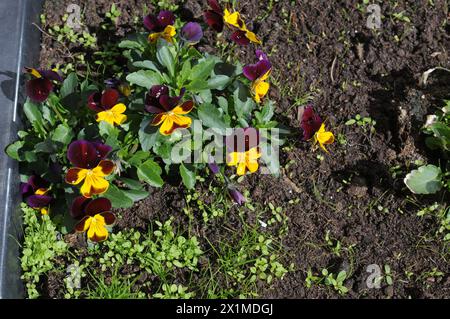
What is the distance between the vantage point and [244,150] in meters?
2.73

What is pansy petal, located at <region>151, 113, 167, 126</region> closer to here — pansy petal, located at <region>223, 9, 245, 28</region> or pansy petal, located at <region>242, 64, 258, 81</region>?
pansy petal, located at <region>242, 64, 258, 81</region>

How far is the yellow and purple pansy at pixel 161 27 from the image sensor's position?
2844 millimetres

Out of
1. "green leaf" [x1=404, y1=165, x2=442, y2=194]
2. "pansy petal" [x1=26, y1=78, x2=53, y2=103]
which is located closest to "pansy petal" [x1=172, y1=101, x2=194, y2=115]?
"pansy petal" [x1=26, y1=78, x2=53, y2=103]

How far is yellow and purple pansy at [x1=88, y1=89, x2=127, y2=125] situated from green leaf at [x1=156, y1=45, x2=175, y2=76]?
21cm

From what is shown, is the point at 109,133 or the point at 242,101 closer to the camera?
the point at 109,133

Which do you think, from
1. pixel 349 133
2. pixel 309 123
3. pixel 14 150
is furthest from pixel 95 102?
pixel 349 133

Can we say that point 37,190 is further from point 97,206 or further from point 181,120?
point 181,120

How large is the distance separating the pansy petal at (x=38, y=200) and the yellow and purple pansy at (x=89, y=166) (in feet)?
0.82

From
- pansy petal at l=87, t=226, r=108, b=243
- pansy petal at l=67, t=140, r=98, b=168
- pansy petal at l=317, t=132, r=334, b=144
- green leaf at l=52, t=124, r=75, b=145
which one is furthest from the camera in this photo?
pansy petal at l=317, t=132, r=334, b=144

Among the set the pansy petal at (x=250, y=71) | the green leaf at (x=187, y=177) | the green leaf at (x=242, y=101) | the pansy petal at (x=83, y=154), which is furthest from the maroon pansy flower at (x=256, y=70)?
the pansy petal at (x=83, y=154)

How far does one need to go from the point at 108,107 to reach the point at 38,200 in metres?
0.47

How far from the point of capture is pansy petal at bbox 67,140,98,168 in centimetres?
252

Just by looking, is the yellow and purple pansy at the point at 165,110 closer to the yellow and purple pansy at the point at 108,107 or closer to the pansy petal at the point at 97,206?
the yellow and purple pansy at the point at 108,107

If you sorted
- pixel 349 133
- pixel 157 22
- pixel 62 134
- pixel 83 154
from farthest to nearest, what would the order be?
pixel 349 133 < pixel 157 22 < pixel 62 134 < pixel 83 154
